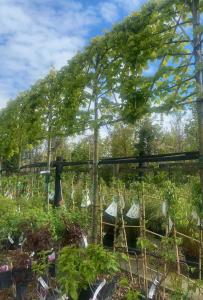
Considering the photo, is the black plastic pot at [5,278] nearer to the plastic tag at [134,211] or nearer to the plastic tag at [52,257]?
the plastic tag at [52,257]

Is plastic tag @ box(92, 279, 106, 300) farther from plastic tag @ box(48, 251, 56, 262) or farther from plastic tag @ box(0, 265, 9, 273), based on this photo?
plastic tag @ box(0, 265, 9, 273)

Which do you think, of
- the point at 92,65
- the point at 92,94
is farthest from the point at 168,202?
the point at 92,65

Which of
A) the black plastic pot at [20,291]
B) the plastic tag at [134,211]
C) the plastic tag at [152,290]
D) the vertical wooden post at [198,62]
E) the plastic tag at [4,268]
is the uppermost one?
the vertical wooden post at [198,62]

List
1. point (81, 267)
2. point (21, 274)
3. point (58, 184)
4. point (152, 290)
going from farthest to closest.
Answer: point (58, 184)
point (21, 274)
point (152, 290)
point (81, 267)

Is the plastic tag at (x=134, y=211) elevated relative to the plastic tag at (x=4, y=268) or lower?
elevated

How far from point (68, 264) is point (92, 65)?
2.40m

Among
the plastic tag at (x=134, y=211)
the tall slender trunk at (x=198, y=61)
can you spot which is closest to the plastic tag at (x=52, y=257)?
the plastic tag at (x=134, y=211)

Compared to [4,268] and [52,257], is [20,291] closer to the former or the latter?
[4,268]

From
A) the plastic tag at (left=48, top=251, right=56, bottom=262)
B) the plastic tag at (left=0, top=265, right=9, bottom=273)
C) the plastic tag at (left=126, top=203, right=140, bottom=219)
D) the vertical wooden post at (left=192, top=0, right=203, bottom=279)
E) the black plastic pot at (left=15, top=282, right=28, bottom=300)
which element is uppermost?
the vertical wooden post at (left=192, top=0, right=203, bottom=279)

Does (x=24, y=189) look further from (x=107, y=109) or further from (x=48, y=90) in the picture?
(x=107, y=109)

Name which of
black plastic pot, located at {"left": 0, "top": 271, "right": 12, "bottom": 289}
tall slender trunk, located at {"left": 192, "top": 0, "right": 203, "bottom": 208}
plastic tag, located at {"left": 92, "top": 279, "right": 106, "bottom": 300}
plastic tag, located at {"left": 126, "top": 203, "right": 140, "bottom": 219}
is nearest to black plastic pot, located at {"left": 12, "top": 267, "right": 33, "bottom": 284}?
black plastic pot, located at {"left": 0, "top": 271, "right": 12, "bottom": 289}

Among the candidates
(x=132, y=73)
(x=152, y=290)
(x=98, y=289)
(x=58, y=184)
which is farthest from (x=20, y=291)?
(x=132, y=73)

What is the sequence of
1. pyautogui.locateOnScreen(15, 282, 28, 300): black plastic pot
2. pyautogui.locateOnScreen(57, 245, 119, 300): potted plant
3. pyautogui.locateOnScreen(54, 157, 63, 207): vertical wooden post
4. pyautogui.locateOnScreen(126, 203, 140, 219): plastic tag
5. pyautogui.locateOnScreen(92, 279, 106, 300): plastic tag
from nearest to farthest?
pyautogui.locateOnScreen(57, 245, 119, 300): potted plant
pyautogui.locateOnScreen(92, 279, 106, 300): plastic tag
pyautogui.locateOnScreen(126, 203, 140, 219): plastic tag
pyautogui.locateOnScreen(15, 282, 28, 300): black plastic pot
pyautogui.locateOnScreen(54, 157, 63, 207): vertical wooden post

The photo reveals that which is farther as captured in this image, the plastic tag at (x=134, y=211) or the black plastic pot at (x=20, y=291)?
the black plastic pot at (x=20, y=291)
